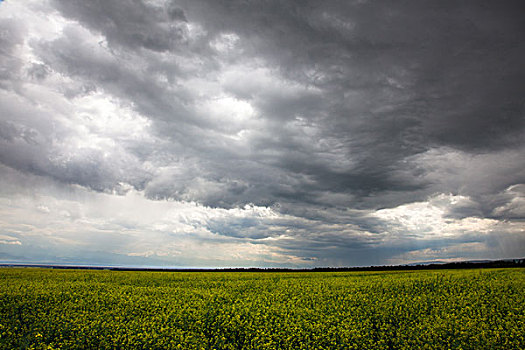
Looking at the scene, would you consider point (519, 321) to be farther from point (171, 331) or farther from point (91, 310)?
point (91, 310)

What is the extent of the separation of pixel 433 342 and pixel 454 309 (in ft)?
22.1

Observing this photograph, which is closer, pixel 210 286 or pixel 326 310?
pixel 326 310

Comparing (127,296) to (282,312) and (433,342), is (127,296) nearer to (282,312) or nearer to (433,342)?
(282,312)

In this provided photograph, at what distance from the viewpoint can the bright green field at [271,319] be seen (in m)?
14.9

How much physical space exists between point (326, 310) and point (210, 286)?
16.4 meters

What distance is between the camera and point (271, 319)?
17922 millimetres

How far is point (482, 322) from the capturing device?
1716 centimetres

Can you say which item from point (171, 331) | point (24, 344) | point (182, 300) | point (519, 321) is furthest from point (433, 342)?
point (24, 344)

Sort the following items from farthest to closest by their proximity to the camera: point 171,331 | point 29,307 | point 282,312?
point 29,307 < point 282,312 < point 171,331

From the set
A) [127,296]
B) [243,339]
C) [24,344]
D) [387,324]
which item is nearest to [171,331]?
[243,339]

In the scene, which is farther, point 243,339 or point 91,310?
point 91,310

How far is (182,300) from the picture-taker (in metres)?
23.5

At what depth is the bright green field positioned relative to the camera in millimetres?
14852

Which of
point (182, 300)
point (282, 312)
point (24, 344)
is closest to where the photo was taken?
point (24, 344)
